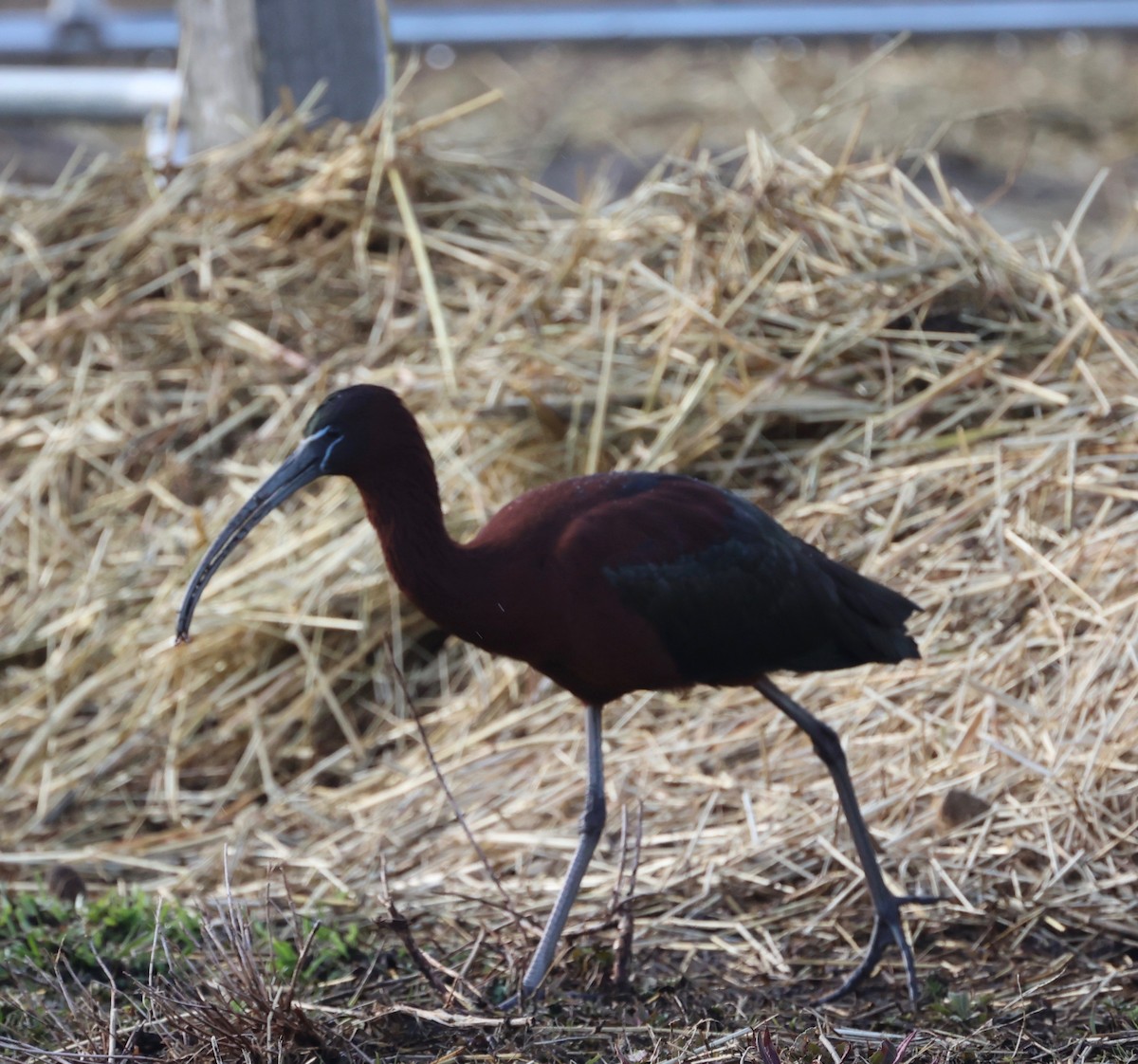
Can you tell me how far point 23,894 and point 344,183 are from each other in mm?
2918

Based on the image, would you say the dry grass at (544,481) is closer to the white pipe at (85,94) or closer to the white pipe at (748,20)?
the white pipe at (85,94)

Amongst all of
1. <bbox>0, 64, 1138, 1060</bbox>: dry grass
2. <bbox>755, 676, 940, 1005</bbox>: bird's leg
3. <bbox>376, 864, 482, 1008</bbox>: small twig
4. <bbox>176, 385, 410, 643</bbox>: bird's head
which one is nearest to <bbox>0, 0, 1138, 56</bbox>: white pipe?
<bbox>0, 64, 1138, 1060</bbox>: dry grass

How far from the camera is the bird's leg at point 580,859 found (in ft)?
11.1

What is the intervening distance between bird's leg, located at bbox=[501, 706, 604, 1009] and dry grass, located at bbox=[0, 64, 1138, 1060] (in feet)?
0.26

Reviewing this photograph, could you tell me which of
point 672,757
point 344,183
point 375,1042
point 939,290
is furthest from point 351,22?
point 375,1042

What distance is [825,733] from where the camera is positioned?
3785mm

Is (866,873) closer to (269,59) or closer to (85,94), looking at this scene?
(269,59)

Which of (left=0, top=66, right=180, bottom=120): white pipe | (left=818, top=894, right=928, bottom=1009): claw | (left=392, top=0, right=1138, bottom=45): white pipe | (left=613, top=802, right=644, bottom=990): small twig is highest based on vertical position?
(left=0, top=66, right=180, bottom=120): white pipe

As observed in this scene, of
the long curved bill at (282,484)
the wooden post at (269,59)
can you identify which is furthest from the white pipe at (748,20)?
the long curved bill at (282,484)

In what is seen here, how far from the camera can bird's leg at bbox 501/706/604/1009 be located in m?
3.40

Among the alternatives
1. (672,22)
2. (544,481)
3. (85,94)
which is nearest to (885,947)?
(544,481)

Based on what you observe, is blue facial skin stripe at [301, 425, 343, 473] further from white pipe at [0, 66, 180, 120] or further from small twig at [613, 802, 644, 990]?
white pipe at [0, 66, 180, 120]

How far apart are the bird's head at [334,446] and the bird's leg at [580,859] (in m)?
0.76

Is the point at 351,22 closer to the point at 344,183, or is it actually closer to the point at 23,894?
the point at 344,183
